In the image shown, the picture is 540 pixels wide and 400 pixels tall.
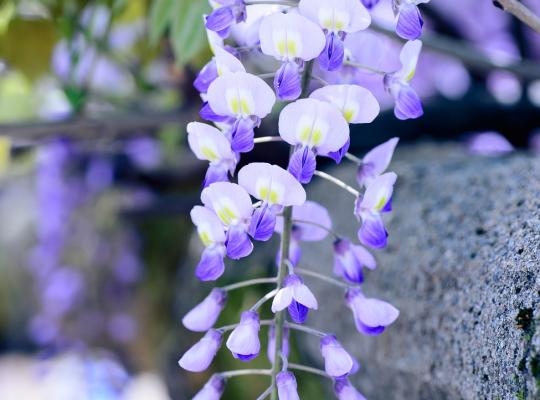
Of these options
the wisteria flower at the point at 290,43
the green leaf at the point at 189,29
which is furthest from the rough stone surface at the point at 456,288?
the green leaf at the point at 189,29

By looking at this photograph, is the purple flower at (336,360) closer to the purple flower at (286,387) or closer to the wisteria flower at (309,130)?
the purple flower at (286,387)

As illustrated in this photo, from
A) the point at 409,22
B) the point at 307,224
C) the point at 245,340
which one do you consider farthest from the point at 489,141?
the point at 245,340

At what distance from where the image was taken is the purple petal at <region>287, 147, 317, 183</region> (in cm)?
75

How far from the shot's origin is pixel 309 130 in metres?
0.77

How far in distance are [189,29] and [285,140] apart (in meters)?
0.42

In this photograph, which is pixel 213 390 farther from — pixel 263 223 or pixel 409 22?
pixel 409 22

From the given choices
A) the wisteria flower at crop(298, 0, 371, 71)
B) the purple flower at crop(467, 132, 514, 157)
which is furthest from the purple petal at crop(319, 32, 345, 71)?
the purple flower at crop(467, 132, 514, 157)

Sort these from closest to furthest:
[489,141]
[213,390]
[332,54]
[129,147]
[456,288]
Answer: [332,54] → [213,390] → [456,288] → [489,141] → [129,147]

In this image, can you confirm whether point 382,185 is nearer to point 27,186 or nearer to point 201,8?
point 201,8

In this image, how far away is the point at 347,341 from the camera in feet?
4.24

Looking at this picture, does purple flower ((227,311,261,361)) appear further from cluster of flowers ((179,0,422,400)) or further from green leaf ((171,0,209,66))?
green leaf ((171,0,209,66))

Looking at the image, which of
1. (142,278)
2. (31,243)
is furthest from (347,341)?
(31,243)

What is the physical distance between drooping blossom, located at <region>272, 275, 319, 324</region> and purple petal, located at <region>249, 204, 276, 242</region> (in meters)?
0.06

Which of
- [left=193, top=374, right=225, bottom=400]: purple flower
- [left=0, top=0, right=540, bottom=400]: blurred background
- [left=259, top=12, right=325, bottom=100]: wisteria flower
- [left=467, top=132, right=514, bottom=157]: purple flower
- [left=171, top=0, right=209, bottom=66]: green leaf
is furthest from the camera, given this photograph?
[left=467, top=132, right=514, bottom=157]: purple flower
